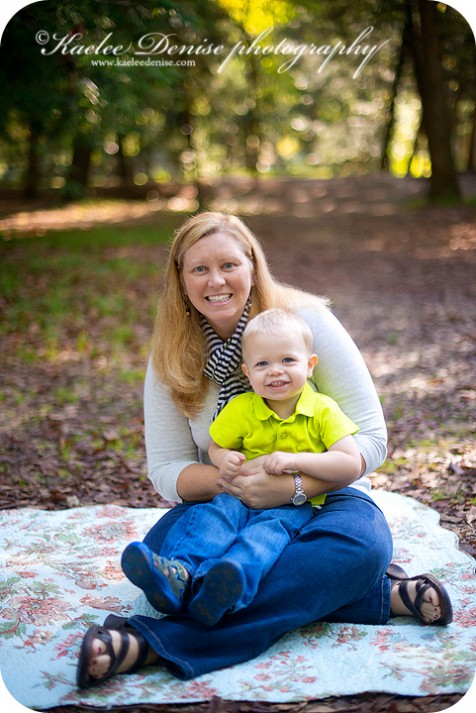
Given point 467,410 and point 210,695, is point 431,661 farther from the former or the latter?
point 467,410

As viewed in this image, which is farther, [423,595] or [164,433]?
[164,433]

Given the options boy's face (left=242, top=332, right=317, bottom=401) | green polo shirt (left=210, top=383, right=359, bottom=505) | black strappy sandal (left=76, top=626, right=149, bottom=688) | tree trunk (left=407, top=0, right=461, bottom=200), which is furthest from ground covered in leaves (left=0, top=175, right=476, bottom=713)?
boy's face (left=242, top=332, right=317, bottom=401)

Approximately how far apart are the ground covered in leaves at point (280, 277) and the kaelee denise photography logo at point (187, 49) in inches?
82.0

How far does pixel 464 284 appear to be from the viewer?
27.2 feet

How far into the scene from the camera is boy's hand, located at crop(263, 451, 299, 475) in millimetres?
2283

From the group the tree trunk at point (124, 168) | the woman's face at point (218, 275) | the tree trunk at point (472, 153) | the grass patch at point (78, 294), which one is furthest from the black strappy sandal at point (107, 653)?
the tree trunk at point (124, 168)

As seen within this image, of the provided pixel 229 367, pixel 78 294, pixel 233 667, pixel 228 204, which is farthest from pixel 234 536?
pixel 228 204

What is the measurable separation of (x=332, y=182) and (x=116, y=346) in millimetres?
9182

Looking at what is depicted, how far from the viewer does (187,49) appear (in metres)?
3.17

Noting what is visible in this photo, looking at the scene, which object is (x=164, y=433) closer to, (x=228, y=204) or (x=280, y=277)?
(x=280, y=277)

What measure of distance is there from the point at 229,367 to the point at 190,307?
317 millimetres

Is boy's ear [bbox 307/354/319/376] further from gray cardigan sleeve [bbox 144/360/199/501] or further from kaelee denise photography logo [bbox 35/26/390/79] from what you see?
kaelee denise photography logo [bbox 35/26/390/79]

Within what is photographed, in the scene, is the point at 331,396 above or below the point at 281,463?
above

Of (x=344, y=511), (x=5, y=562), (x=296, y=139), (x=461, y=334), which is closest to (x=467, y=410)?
(x=461, y=334)
